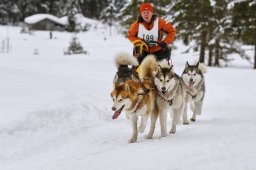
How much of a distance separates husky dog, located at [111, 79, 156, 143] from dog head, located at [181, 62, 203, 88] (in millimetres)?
1510

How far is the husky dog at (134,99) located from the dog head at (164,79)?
119 millimetres

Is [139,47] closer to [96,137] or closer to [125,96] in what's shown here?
[96,137]

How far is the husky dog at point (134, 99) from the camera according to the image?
4785 mm

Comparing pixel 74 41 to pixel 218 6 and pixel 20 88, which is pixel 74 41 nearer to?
pixel 218 6

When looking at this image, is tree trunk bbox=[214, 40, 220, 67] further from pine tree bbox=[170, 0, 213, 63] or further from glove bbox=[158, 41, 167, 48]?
glove bbox=[158, 41, 167, 48]

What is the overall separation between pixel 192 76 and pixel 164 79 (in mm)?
1479

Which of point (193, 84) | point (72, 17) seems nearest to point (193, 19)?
point (193, 84)

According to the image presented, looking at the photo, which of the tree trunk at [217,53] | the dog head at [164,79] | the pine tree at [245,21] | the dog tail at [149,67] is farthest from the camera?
the tree trunk at [217,53]

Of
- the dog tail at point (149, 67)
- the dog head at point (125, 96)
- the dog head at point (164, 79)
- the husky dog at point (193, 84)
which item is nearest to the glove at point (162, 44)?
the husky dog at point (193, 84)

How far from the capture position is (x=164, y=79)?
5379 mm

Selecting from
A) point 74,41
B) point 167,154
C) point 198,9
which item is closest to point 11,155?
point 167,154

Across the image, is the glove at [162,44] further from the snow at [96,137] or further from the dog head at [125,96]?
the dog head at [125,96]

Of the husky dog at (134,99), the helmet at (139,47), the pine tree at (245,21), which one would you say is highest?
the pine tree at (245,21)

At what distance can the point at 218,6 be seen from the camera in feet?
77.3
